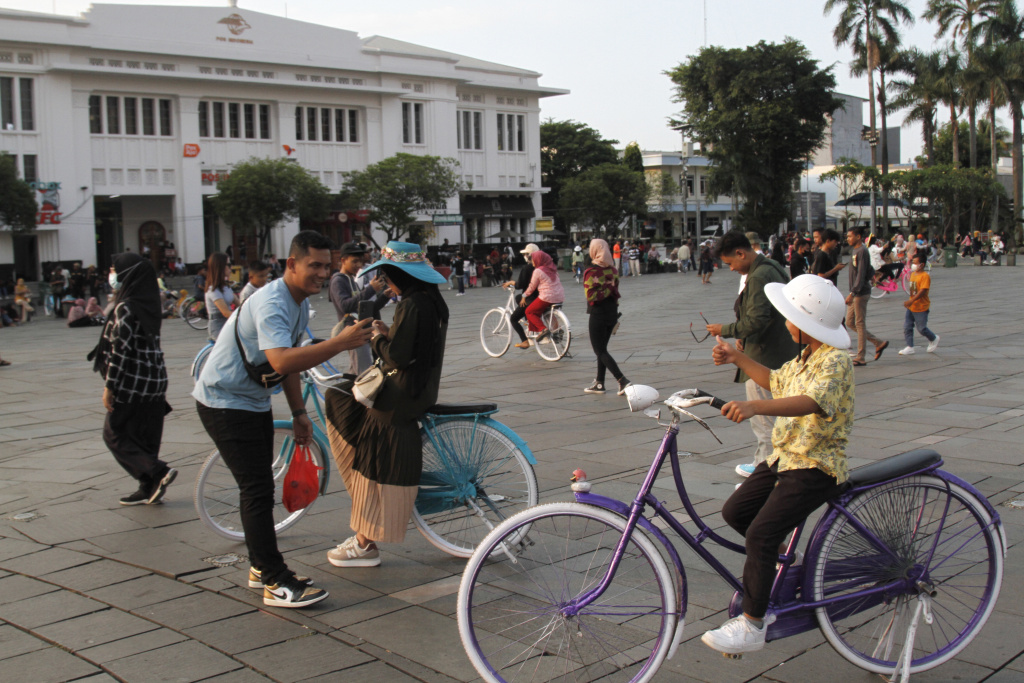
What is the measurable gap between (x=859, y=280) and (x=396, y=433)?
857cm

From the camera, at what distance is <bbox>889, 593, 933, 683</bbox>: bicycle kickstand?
3.16m

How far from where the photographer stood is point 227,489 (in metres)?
4.88

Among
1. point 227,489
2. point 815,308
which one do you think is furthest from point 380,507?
point 815,308

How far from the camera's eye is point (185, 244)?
41.1m

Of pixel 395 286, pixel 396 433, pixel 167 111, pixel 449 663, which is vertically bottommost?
pixel 449 663

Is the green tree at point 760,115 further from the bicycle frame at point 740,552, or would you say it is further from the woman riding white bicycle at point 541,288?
the bicycle frame at point 740,552

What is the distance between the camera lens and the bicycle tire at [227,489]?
477cm

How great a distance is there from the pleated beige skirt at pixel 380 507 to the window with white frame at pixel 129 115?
39473 mm

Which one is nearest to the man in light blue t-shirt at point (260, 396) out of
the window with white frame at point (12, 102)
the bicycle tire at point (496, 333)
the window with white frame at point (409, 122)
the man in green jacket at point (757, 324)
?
the man in green jacket at point (757, 324)

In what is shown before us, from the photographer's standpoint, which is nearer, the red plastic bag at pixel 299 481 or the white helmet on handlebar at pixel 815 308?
the white helmet on handlebar at pixel 815 308

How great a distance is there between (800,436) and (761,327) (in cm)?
283

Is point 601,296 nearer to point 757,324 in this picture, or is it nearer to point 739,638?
point 757,324

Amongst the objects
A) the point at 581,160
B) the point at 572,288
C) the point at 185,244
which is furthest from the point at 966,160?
the point at 185,244

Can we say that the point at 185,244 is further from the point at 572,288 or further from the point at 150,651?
the point at 150,651
